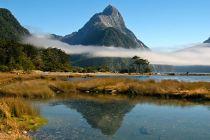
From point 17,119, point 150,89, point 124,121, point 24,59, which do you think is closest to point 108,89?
point 150,89

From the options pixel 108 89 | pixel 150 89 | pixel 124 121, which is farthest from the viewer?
pixel 108 89

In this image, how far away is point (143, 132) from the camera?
967 inches

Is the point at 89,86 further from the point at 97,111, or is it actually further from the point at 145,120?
the point at 145,120

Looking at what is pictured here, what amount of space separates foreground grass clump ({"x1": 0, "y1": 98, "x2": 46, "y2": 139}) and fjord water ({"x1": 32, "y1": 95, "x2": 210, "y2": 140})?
90cm

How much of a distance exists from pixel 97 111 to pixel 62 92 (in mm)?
21208

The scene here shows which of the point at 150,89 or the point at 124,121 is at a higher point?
the point at 150,89

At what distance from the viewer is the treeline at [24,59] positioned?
143 metres

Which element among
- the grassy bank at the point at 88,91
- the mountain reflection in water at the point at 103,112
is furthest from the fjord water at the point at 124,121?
the grassy bank at the point at 88,91

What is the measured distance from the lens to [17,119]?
84.9 feet

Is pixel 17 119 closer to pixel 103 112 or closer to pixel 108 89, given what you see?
pixel 103 112

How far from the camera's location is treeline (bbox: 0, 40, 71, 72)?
470ft

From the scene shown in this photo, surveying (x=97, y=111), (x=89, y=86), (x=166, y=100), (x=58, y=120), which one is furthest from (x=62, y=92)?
(x=58, y=120)

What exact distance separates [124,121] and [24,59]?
125230 mm

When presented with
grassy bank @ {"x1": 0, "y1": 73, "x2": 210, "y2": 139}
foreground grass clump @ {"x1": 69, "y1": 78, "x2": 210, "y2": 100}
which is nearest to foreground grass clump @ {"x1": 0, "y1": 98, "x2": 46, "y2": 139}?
grassy bank @ {"x1": 0, "y1": 73, "x2": 210, "y2": 139}
